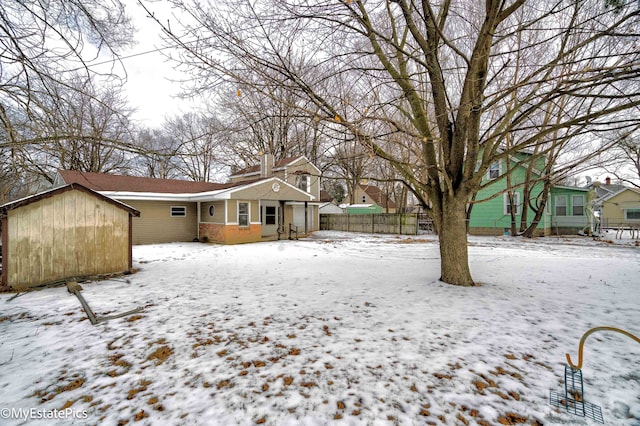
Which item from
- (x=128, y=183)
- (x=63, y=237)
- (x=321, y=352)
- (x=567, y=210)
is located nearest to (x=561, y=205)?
(x=567, y=210)

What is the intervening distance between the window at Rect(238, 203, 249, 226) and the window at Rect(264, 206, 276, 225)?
3.28 metres

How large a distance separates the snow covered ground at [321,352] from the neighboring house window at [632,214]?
32955mm

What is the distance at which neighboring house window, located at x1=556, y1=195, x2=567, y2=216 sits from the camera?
1991cm

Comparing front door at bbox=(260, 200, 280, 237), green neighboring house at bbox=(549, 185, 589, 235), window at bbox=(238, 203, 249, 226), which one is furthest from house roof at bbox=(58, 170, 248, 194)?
green neighboring house at bbox=(549, 185, 589, 235)

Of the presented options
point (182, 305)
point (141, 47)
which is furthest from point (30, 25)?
point (182, 305)

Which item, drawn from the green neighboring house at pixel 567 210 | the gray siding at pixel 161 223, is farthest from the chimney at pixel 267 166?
the green neighboring house at pixel 567 210

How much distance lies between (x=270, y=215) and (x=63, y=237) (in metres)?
12.9

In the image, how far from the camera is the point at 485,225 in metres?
19.6

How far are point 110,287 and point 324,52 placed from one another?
6.73 metres

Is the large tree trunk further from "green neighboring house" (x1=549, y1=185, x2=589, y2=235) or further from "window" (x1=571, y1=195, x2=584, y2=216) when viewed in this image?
"window" (x1=571, y1=195, x2=584, y2=216)

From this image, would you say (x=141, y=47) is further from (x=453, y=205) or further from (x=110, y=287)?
(x=453, y=205)

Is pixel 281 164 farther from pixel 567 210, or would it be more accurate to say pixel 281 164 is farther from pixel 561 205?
pixel 567 210

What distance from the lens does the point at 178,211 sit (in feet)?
53.3

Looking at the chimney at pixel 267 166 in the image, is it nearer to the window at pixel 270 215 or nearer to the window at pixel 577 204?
the window at pixel 270 215
